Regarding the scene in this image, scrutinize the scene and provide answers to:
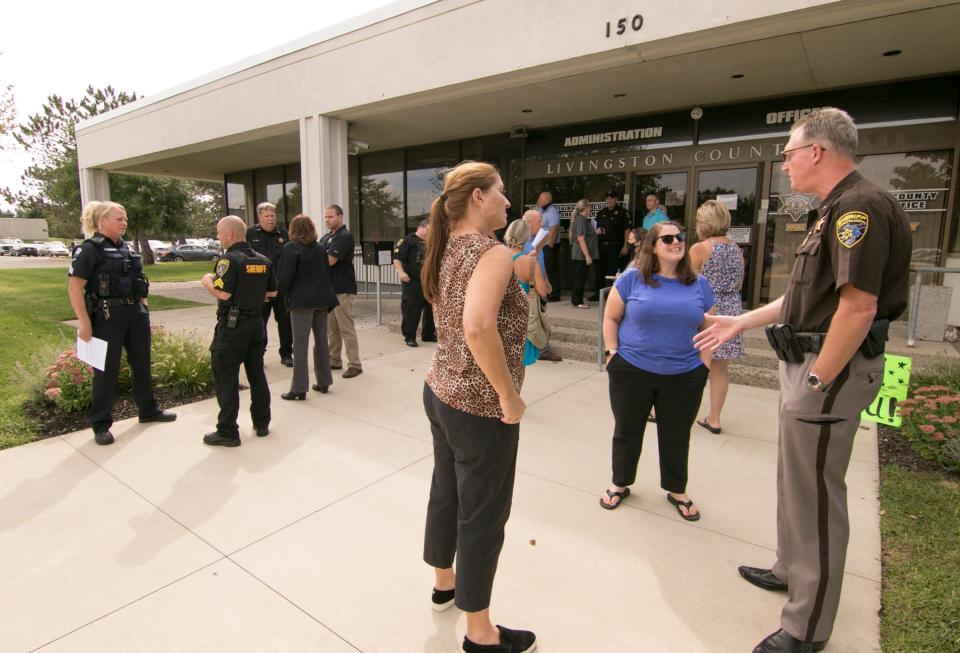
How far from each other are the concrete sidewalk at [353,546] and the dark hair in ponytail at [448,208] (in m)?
1.53

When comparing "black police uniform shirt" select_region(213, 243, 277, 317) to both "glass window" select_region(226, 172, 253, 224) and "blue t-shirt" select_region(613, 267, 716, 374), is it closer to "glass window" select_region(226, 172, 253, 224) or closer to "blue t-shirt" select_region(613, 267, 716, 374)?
"blue t-shirt" select_region(613, 267, 716, 374)

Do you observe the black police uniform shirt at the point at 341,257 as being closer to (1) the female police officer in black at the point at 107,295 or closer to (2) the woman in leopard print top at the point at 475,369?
(1) the female police officer in black at the point at 107,295

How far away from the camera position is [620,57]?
21.2 feet

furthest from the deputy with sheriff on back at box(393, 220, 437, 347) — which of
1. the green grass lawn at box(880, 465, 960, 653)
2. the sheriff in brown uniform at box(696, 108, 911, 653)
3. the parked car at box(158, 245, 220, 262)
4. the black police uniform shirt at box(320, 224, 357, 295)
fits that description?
the parked car at box(158, 245, 220, 262)

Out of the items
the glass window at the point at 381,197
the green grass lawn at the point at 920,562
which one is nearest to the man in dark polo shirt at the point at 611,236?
the glass window at the point at 381,197

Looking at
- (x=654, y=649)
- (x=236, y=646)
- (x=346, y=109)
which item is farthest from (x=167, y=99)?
(x=654, y=649)

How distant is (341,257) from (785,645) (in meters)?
5.37

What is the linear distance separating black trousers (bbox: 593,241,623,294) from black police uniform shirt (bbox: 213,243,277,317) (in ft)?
21.2

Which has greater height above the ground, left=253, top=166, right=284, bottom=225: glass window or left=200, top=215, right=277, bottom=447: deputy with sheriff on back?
left=253, top=166, right=284, bottom=225: glass window

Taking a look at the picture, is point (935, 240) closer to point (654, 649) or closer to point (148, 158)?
point (654, 649)

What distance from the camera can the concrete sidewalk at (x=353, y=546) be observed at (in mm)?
2336

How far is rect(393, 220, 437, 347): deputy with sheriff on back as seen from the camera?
7.98 metres

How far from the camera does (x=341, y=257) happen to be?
623 centimetres

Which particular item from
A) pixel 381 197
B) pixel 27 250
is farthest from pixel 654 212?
pixel 27 250
